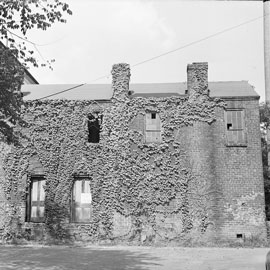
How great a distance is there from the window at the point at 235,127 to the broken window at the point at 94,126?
599cm

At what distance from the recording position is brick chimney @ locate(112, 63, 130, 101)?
1798 cm

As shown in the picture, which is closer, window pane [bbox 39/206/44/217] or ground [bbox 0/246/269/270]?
ground [bbox 0/246/269/270]

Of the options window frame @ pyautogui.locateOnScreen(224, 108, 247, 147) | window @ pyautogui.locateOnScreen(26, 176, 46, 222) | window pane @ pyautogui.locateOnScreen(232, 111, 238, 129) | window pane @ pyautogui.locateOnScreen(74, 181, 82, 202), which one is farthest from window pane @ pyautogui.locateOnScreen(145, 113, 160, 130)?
window @ pyautogui.locateOnScreen(26, 176, 46, 222)

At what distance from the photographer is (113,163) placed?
1738 centimetres

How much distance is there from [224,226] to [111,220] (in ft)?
16.1

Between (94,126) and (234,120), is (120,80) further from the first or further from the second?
(234,120)

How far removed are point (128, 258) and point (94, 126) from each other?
7553mm

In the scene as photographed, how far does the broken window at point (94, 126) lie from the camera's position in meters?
18.0

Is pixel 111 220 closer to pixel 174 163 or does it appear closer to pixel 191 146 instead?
pixel 174 163

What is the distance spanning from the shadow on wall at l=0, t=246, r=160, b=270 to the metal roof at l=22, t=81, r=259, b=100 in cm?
729

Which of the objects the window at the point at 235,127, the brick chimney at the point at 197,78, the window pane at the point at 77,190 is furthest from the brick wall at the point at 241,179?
the window pane at the point at 77,190

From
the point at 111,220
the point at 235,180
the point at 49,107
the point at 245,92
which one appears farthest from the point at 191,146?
the point at 49,107

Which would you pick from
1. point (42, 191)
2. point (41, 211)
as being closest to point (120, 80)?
point (42, 191)

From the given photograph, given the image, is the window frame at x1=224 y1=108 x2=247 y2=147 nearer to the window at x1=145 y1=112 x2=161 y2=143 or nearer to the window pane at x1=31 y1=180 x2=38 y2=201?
the window at x1=145 y1=112 x2=161 y2=143
